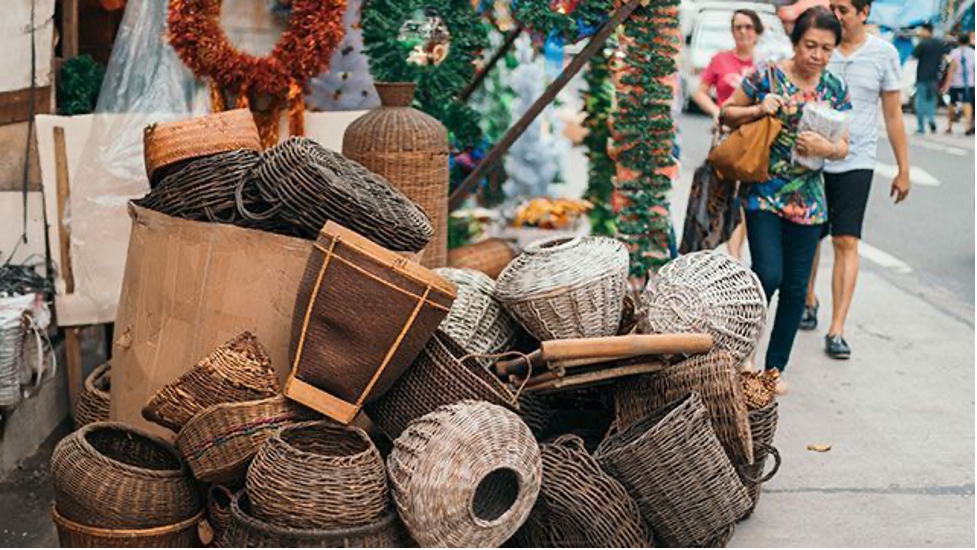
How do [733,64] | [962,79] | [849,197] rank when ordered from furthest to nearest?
[962,79] < [733,64] < [849,197]

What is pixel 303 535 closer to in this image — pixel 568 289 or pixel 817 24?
pixel 568 289

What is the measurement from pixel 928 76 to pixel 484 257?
18.1 meters

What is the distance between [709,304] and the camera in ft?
17.2

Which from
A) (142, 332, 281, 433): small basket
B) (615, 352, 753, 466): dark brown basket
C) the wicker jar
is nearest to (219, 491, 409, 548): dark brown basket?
(142, 332, 281, 433): small basket

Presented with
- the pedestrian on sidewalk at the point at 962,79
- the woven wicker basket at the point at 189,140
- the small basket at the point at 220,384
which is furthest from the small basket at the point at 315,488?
the pedestrian on sidewalk at the point at 962,79

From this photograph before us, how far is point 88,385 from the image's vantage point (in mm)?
5168

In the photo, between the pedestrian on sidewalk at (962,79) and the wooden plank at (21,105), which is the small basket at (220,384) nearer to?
the wooden plank at (21,105)

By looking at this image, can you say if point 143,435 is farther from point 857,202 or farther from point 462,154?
point 857,202

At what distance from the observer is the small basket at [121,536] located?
13.9 feet

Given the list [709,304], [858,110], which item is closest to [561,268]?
[709,304]

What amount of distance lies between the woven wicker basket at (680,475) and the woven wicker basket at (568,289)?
542 millimetres

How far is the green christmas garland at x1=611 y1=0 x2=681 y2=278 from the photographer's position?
7102mm

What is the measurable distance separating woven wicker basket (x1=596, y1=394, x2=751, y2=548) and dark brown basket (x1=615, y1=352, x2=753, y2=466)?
0.13 meters

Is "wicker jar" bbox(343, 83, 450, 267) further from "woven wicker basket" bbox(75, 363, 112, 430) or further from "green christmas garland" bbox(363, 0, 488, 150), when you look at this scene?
"woven wicker basket" bbox(75, 363, 112, 430)
